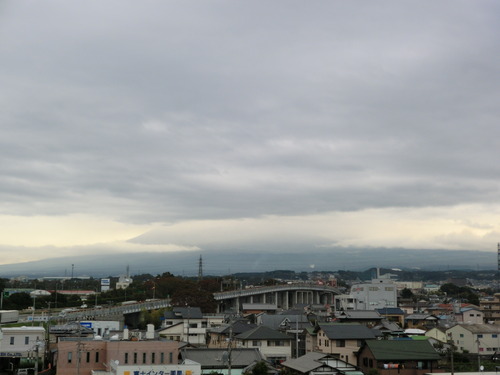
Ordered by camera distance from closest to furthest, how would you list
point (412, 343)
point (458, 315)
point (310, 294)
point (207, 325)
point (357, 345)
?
point (412, 343)
point (357, 345)
point (207, 325)
point (458, 315)
point (310, 294)

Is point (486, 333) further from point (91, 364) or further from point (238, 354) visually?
point (91, 364)

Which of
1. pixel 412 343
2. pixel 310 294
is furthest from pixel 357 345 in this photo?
pixel 310 294

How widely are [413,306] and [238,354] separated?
70.5 meters

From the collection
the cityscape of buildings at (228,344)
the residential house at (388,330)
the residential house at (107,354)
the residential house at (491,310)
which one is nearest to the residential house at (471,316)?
the cityscape of buildings at (228,344)

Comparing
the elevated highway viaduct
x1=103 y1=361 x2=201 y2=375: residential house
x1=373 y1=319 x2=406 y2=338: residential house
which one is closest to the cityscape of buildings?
x1=103 y1=361 x2=201 y2=375: residential house

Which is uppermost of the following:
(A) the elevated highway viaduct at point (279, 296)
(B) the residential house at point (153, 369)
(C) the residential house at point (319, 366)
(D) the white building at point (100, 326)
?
(B) the residential house at point (153, 369)

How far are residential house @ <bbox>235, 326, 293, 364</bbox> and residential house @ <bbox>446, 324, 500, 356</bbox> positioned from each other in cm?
2018

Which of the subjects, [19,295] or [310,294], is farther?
[310,294]

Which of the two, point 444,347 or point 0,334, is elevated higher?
point 0,334

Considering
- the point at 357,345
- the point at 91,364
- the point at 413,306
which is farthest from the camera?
the point at 413,306

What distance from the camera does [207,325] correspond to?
207 feet

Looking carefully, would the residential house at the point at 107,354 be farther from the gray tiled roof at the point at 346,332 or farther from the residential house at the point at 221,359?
the gray tiled roof at the point at 346,332

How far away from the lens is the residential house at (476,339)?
55600 mm

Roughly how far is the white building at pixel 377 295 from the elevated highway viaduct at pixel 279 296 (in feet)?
54.1
